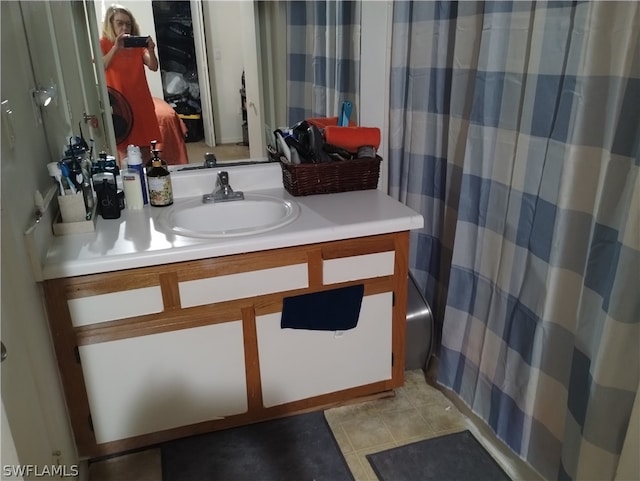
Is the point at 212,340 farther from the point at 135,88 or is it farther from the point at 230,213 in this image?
the point at 135,88

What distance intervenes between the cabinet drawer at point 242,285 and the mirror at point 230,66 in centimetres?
57

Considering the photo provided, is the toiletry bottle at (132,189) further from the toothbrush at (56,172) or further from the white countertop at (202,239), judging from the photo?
the toothbrush at (56,172)

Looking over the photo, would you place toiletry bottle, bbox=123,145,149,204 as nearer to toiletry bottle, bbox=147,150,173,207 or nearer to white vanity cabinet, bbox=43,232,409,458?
toiletry bottle, bbox=147,150,173,207

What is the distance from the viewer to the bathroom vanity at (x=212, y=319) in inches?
55.1

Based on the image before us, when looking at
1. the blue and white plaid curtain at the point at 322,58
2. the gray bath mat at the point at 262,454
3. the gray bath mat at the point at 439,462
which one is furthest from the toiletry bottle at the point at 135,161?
the gray bath mat at the point at 439,462

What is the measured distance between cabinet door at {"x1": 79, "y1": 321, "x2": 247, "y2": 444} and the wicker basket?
54 cm

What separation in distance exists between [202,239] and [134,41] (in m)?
0.74

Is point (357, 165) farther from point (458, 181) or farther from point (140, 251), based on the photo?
point (140, 251)

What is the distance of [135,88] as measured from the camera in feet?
5.67

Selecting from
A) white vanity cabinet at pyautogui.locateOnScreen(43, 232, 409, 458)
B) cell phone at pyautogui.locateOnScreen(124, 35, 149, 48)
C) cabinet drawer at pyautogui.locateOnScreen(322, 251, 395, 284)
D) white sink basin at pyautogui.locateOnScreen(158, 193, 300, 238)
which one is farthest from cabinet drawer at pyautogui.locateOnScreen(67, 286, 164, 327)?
cell phone at pyautogui.locateOnScreen(124, 35, 149, 48)

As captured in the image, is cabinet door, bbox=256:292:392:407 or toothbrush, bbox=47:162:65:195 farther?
cabinet door, bbox=256:292:392:407

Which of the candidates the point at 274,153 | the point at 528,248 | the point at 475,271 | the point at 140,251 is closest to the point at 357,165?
the point at 274,153

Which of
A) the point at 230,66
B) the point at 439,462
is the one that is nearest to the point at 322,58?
the point at 230,66

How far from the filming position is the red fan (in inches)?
67.9
